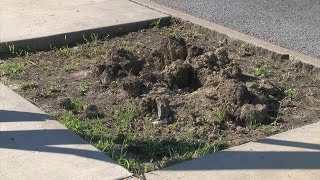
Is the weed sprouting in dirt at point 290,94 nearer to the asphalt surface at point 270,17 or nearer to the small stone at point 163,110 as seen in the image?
the small stone at point 163,110

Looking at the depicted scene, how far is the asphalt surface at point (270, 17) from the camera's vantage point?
6992mm

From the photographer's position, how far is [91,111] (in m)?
4.95

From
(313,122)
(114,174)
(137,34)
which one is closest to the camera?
(114,174)

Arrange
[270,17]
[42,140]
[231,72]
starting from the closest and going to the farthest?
[42,140] < [231,72] < [270,17]

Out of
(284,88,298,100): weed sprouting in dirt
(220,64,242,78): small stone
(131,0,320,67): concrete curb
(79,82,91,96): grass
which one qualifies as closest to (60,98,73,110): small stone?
(79,82,91,96): grass

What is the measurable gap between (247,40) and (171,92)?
167cm

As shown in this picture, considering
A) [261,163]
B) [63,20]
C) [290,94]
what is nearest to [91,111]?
[261,163]

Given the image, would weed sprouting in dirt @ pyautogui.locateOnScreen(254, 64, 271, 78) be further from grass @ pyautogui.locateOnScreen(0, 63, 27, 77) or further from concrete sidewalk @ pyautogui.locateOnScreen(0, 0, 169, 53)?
grass @ pyautogui.locateOnScreen(0, 63, 27, 77)

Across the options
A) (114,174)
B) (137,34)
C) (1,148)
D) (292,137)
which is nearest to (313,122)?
(292,137)

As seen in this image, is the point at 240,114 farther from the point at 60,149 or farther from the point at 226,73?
the point at 60,149

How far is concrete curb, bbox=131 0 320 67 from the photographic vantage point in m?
6.21

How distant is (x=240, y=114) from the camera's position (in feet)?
16.0

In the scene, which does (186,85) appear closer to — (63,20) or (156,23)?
(156,23)

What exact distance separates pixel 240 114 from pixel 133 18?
2956mm
